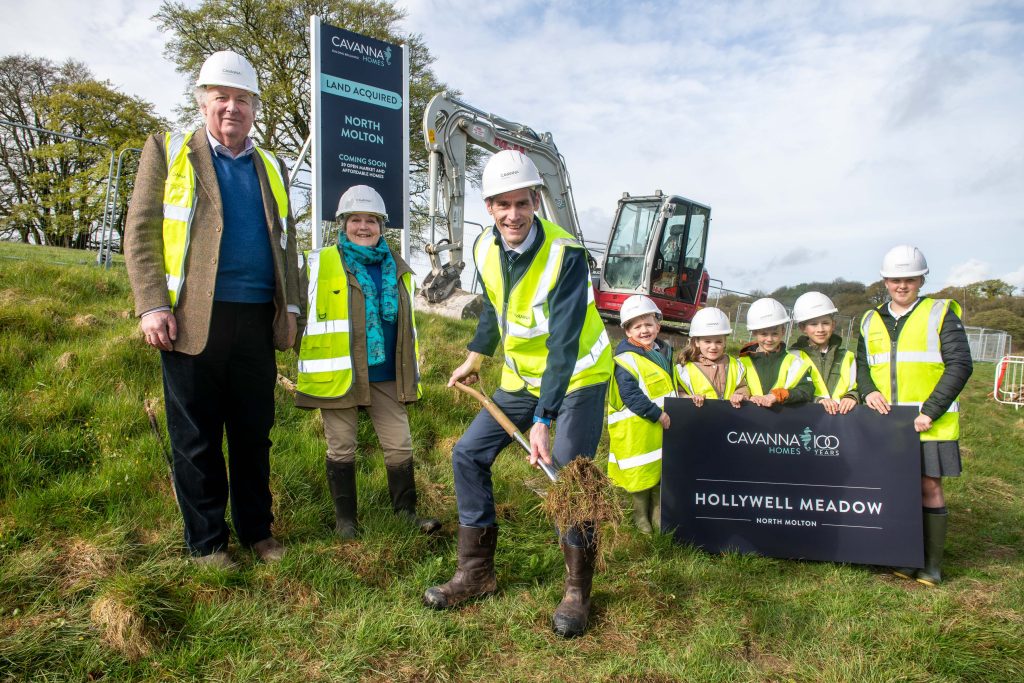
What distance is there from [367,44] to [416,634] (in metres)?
5.62

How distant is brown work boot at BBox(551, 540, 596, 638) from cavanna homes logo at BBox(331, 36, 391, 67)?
5236mm

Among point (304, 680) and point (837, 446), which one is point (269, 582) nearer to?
point (304, 680)

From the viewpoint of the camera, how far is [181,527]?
3.58 m

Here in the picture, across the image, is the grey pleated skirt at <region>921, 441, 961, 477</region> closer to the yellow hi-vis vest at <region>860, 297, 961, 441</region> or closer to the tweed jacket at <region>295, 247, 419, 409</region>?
the yellow hi-vis vest at <region>860, 297, 961, 441</region>

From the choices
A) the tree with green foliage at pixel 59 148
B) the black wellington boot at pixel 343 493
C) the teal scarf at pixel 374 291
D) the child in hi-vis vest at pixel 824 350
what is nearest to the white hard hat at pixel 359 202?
the teal scarf at pixel 374 291

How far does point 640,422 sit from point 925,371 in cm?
194

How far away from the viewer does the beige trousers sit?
13.1ft

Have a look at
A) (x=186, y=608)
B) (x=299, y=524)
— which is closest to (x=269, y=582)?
(x=186, y=608)

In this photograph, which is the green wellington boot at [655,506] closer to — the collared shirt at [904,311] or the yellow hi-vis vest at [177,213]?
the collared shirt at [904,311]

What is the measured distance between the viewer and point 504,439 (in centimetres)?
350

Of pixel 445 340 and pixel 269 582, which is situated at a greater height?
pixel 445 340

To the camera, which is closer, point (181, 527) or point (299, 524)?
point (181, 527)

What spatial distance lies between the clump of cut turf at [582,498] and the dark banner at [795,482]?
5.36ft

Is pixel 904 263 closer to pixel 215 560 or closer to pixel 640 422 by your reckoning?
pixel 640 422
